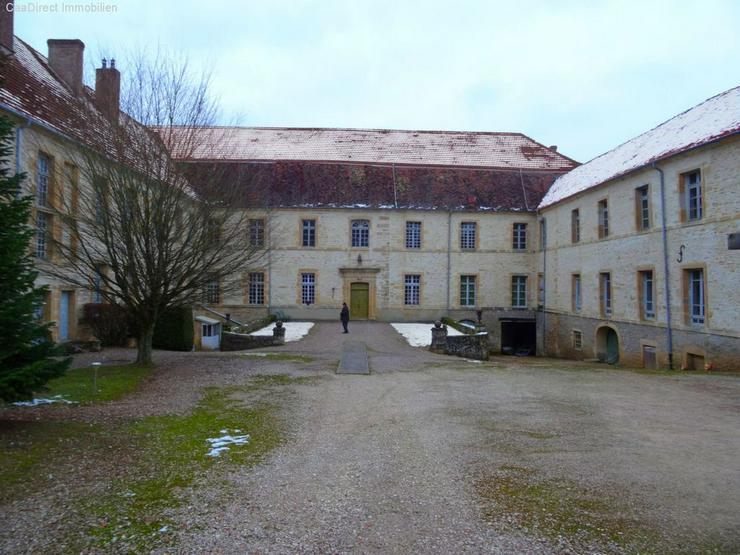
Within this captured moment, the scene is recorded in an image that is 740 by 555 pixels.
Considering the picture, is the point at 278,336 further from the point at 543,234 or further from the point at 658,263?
the point at 543,234

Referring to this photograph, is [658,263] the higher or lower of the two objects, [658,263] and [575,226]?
the lower

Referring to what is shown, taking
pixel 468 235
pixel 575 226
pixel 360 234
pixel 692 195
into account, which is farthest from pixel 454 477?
pixel 468 235

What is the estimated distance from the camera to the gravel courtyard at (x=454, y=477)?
14.7 ft

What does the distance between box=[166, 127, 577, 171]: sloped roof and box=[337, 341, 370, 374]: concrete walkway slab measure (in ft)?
48.1

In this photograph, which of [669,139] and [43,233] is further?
[669,139]

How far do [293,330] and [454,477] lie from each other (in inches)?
728

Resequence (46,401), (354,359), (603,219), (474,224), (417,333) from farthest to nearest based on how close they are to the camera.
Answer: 1. (474,224)
2. (417,333)
3. (603,219)
4. (354,359)
5. (46,401)

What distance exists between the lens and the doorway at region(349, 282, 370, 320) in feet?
95.7

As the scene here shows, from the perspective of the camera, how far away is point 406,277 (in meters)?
29.3

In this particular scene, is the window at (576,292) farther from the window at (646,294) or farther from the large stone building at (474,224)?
the window at (646,294)

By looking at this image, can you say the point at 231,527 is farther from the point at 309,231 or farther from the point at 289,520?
the point at 309,231

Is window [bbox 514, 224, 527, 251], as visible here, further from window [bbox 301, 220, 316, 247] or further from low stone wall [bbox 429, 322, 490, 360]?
low stone wall [bbox 429, 322, 490, 360]

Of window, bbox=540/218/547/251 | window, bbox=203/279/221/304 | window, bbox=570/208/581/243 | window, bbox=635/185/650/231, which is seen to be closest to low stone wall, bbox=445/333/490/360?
window, bbox=635/185/650/231

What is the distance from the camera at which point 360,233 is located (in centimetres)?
2917
